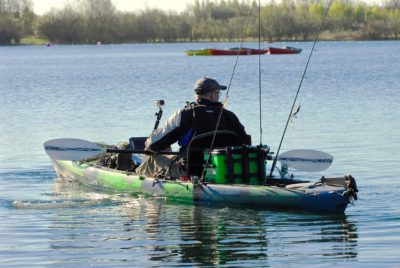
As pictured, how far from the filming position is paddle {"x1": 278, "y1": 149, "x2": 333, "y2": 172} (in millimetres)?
13656

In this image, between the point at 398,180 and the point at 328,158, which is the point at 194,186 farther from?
the point at 398,180

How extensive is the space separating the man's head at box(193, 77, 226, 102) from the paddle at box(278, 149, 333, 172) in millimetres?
1147

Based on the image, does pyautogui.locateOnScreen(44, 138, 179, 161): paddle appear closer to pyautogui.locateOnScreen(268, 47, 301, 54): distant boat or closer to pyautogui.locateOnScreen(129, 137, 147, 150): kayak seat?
pyautogui.locateOnScreen(129, 137, 147, 150): kayak seat

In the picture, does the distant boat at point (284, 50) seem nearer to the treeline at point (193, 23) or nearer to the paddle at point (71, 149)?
the treeline at point (193, 23)

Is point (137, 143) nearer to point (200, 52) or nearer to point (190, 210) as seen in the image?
point (190, 210)

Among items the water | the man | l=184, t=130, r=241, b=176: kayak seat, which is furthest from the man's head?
the water

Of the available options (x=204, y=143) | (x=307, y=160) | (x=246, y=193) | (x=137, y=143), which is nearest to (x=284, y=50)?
→ (x=137, y=143)

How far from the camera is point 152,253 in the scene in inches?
434

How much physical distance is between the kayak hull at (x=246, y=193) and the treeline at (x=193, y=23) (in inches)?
3945

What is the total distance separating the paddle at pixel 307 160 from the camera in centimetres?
1366

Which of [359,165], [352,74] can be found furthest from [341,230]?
[352,74]

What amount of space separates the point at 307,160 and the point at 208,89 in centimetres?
153

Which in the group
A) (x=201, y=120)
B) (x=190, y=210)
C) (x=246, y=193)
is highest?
(x=201, y=120)

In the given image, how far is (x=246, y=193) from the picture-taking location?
42.3ft
